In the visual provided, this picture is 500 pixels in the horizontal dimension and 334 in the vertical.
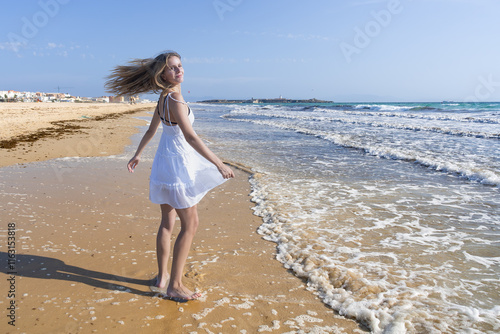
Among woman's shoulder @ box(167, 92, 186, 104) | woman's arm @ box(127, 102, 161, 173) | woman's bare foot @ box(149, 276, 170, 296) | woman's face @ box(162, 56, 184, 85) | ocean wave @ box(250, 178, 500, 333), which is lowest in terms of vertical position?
ocean wave @ box(250, 178, 500, 333)

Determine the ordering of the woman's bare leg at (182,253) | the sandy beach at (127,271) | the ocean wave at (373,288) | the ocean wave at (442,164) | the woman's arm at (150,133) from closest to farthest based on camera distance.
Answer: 1. the sandy beach at (127,271)
2. the ocean wave at (373,288)
3. the woman's bare leg at (182,253)
4. the woman's arm at (150,133)
5. the ocean wave at (442,164)

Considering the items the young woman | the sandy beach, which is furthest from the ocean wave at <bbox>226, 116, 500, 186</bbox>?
the young woman

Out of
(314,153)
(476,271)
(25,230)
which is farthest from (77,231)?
(314,153)

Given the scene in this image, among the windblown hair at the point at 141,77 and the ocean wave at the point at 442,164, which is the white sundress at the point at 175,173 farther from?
the ocean wave at the point at 442,164

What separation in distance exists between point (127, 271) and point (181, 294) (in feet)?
2.41

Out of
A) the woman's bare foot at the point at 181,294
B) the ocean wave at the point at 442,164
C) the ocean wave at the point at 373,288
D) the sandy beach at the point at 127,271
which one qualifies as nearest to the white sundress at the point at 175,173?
the woman's bare foot at the point at 181,294

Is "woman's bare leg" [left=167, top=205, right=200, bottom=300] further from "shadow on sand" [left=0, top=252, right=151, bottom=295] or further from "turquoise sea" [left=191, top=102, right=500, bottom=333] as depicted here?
"turquoise sea" [left=191, top=102, right=500, bottom=333]

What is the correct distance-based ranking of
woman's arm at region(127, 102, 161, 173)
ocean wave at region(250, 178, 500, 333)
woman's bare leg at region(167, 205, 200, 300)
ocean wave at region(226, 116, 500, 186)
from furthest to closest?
ocean wave at region(226, 116, 500, 186) < woman's arm at region(127, 102, 161, 173) < woman's bare leg at region(167, 205, 200, 300) < ocean wave at region(250, 178, 500, 333)

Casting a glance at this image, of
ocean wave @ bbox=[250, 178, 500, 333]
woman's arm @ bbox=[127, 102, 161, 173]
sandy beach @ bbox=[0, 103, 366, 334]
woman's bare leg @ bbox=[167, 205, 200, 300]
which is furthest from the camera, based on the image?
woman's arm @ bbox=[127, 102, 161, 173]

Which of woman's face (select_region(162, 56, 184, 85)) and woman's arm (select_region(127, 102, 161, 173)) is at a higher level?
woman's face (select_region(162, 56, 184, 85))

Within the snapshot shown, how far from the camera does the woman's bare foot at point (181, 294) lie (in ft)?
9.16

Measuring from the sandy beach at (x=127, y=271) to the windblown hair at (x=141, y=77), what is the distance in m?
1.62

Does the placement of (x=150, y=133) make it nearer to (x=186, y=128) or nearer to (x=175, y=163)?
(x=175, y=163)

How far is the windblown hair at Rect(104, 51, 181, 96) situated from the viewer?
2730 millimetres
